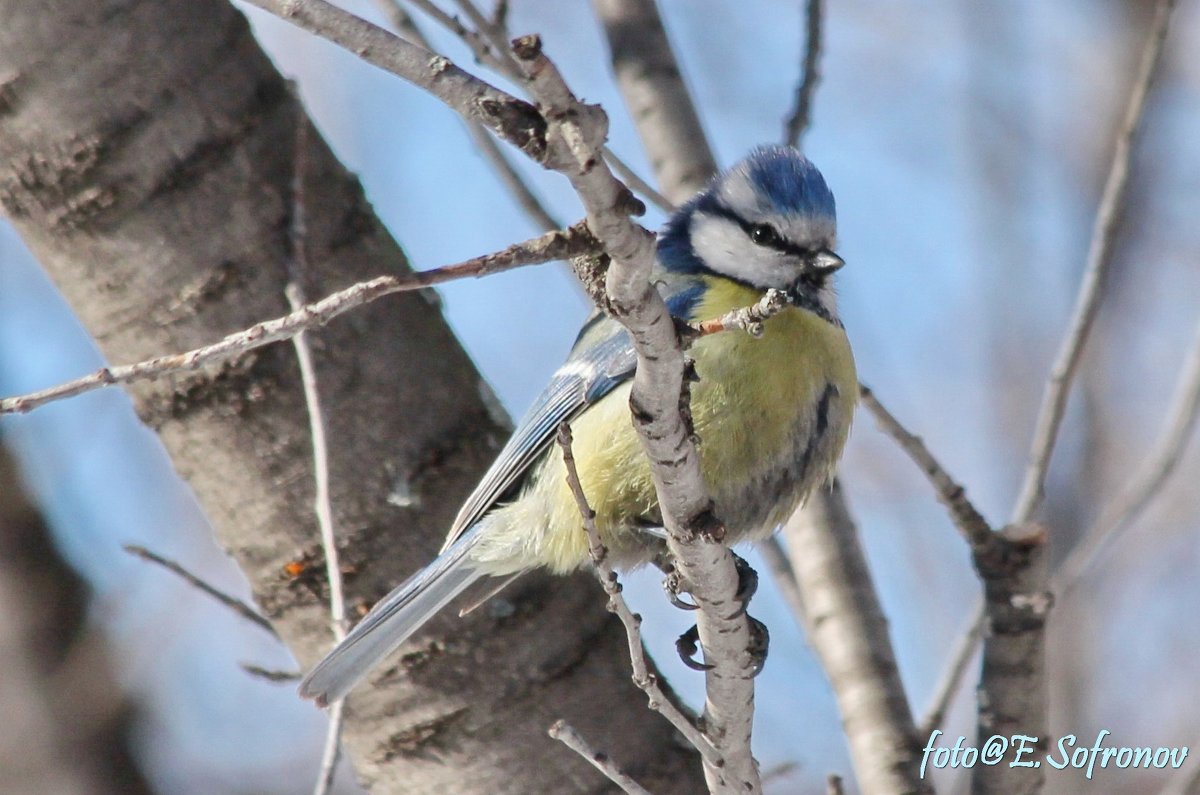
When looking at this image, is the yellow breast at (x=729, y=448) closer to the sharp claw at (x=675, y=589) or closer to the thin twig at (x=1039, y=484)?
the sharp claw at (x=675, y=589)

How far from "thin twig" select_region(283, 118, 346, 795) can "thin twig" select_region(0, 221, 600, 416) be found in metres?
0.69

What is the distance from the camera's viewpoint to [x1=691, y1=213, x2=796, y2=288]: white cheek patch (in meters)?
2.21

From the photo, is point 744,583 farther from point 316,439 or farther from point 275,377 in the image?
point 275,377

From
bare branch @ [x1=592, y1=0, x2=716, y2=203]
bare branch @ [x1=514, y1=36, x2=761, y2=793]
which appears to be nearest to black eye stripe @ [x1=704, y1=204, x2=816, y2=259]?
bare branch @ [x1=592, y1=0, x2=716, y2=203]

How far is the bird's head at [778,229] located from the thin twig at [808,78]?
188 mm

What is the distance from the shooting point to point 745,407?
6.33 ft

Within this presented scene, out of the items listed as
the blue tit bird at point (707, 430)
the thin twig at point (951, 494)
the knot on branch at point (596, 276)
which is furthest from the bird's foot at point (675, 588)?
the knot on branch at point (596, 276)

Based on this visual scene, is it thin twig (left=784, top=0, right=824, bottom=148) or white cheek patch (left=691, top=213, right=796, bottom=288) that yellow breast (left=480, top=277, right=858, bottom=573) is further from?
thin twig (left=784, top=0, right=824, bottom=148)

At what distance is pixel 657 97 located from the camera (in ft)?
8.32

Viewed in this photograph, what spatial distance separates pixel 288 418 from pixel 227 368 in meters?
0.12

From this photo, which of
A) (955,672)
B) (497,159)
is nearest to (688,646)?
(955,672)

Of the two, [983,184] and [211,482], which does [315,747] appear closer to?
[211,482]

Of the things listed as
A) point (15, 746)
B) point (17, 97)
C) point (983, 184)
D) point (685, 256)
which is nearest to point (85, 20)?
point (17, 97)

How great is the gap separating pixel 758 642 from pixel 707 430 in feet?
1.07
